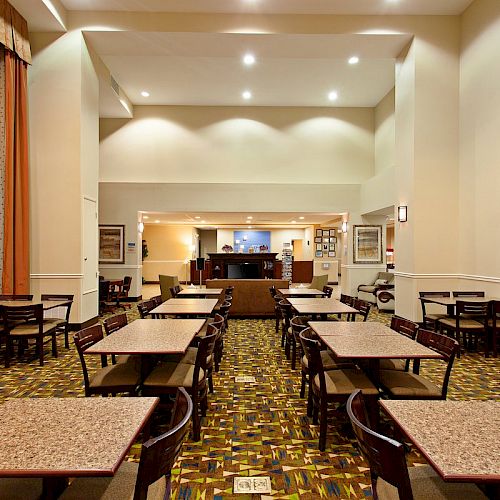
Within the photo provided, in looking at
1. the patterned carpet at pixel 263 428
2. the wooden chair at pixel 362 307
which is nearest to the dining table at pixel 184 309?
the patterned carpet at pixel 263 428

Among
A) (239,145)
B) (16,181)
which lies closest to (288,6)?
(239,145)

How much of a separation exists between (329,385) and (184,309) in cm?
250

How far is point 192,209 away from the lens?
38.1ft

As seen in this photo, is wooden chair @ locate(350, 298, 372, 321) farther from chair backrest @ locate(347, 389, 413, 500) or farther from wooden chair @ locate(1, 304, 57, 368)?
wooden chair @ locate(1, 304, 57, 368)

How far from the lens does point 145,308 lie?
492 centimetres

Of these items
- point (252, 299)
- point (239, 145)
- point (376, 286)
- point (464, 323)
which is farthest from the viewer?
point (239, 145)

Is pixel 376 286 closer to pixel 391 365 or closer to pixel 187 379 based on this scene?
pixel 391 365

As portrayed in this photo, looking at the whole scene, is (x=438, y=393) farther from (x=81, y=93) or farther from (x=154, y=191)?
(x=154, y=191)

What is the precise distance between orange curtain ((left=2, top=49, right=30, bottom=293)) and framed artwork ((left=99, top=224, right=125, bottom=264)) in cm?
486

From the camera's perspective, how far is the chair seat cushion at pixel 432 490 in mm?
1504

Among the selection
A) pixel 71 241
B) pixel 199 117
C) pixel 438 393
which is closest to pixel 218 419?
pixel 438 393

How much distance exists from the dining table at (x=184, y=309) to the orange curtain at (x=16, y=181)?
290cm

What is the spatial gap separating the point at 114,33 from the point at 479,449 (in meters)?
8.25

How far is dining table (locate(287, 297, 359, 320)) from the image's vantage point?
4.72 m
